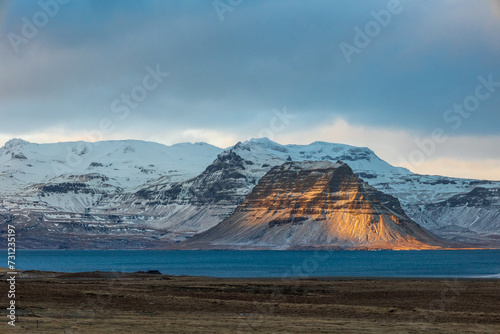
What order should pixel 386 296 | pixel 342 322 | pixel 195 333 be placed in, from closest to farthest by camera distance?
pixel 195 333
pixel 342 322
pixel 386 296

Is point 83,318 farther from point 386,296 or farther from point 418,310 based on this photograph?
point 386,296

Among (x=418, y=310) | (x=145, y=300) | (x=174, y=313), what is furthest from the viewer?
(x=145, y=300)

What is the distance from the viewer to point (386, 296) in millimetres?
81062

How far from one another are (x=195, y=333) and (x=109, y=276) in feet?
241

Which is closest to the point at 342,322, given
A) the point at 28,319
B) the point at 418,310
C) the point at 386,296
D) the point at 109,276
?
the point at 418,310

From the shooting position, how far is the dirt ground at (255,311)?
47.4 meters

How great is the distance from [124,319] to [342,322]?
1489 cm

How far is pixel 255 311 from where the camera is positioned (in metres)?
60.4

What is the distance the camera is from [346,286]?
321 ft

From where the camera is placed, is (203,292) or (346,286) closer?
(203,292)

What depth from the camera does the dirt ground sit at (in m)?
47.4

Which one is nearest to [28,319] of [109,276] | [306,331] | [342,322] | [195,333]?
[195,333]

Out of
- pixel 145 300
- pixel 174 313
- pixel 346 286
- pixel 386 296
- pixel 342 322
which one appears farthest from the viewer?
pixel 346 286

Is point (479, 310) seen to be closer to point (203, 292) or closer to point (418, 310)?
point (418, 310)
